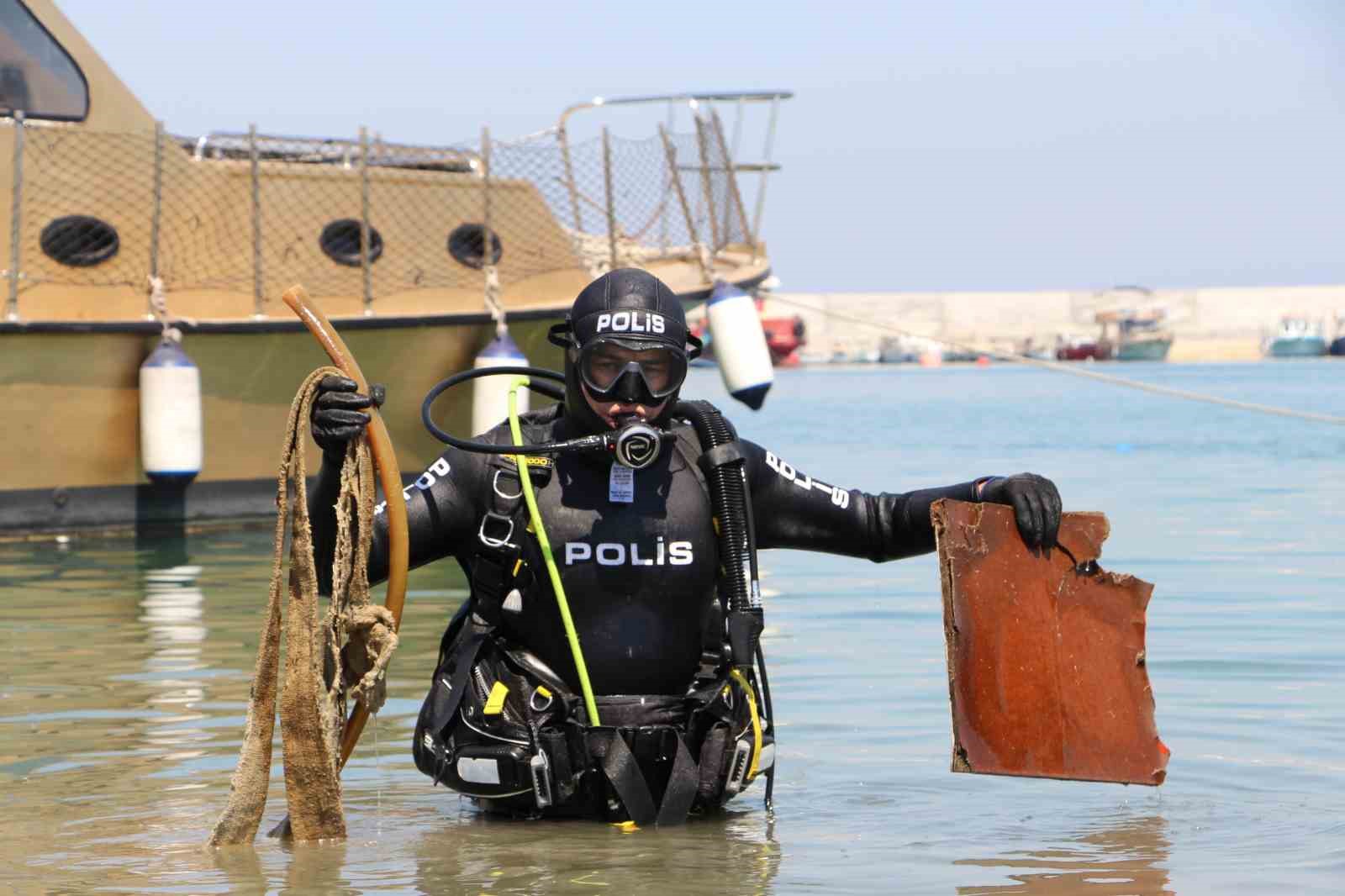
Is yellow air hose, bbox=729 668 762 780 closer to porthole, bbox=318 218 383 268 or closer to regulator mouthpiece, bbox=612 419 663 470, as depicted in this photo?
regulator mouthpiece, bbox=612 419 663 470

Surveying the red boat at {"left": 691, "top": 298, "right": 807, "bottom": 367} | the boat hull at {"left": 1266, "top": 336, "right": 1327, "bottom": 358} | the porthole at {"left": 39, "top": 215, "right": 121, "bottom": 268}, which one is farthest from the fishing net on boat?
the boat hull at {"left": 1266, "top": 336, "right": 1327, "bottom": 358}

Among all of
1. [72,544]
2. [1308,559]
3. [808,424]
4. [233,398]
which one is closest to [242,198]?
[233,398]

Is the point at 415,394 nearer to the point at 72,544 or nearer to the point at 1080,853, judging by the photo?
the point at 72,544

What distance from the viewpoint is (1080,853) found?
4777mm

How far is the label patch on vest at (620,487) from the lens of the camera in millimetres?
4852

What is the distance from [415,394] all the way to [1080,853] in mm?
9266

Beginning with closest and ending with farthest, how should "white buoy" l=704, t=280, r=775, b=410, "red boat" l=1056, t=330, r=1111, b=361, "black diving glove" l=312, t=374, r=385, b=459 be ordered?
"black diving glove" l=312, t=374, r=385, b=459
"white buoy" l=704, t=280, r=775, b=410
"red boat" l=1056, t=330, r=1111, b=361

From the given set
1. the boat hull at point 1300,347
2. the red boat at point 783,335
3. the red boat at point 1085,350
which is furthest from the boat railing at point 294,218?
the boat hull at point 1300,347

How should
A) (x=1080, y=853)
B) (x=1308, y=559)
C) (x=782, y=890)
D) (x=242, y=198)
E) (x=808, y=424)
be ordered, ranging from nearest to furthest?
(x=782, y=890) < (x=1080, y=853) < (x=1308, y=559) < (x=242, y=198) < (x=808, y=424)

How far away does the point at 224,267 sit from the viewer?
13.2 m

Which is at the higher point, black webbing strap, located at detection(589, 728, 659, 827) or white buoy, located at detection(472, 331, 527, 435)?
white buoy, located at detection(472, 331, 527, 435)

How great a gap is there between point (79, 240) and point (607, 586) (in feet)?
29.0

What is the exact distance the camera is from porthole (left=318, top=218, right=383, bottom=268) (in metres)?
13.6

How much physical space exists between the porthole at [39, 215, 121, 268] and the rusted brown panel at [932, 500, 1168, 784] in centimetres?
915
